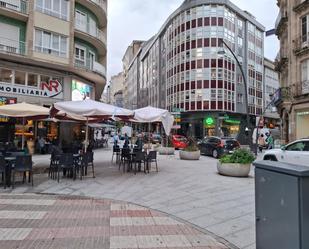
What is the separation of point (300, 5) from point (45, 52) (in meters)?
21.0

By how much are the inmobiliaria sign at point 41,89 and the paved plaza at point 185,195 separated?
13.3 metres

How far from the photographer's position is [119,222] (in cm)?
646

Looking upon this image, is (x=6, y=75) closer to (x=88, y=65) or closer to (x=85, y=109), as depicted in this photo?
(x=88, y=65)

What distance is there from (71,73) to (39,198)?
66.0ft

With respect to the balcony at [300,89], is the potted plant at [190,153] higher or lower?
lower

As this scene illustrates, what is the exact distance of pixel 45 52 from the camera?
2461cm

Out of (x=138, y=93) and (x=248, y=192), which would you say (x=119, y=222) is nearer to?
(x=248, y=192)

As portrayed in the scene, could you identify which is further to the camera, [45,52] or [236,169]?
[45,52]

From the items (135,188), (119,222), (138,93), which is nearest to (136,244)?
(119,222)

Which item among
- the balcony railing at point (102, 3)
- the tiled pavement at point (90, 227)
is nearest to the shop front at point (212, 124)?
the balcony railing at point (102, 3)

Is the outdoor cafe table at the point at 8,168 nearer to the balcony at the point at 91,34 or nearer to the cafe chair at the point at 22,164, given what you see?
the cafe chair at the point at 22,164

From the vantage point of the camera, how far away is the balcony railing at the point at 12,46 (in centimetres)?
2283

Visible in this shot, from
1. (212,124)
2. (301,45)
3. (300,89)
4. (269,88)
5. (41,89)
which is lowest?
(212,124)

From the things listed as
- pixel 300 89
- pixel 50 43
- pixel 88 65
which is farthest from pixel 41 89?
pixel 300 89
